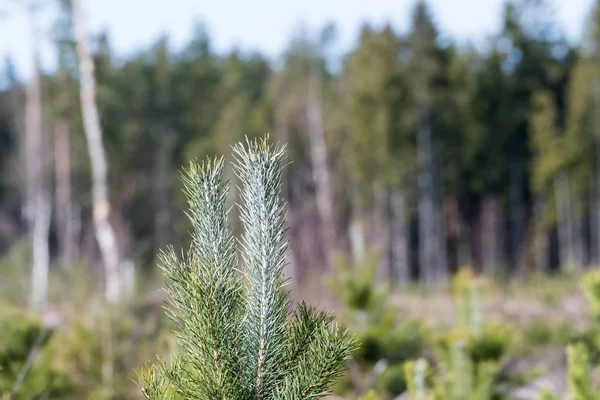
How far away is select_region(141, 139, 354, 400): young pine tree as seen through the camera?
1.30 m

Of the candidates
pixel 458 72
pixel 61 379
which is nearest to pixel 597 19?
pixel 458 72

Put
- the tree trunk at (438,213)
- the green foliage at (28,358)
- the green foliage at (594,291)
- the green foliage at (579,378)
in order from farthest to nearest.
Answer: the tree trunk at (438,213), the green foliage at (594,291), the green foliage at (28,358), the green foliage at (579,378)

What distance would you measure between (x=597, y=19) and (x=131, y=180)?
67.0 ft

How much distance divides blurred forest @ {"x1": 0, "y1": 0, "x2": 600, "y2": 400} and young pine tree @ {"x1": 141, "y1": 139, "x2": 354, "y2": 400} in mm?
14230

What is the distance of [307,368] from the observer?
1.36 m

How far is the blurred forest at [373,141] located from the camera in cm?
2277

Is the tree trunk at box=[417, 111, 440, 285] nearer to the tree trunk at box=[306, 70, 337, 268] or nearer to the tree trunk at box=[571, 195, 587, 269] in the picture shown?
the tree trunk at box=[306, 70, 337, 268]

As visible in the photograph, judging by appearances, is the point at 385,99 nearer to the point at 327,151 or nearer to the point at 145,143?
the point at 327,151

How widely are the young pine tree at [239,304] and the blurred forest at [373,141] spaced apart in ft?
46.7

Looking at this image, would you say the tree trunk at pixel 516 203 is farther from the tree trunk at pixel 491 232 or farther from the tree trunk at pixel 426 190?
the tree trunk at pixel 426 190

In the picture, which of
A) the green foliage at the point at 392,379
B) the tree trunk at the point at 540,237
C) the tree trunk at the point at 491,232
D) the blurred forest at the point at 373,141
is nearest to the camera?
the green foliage at the point at 392,379

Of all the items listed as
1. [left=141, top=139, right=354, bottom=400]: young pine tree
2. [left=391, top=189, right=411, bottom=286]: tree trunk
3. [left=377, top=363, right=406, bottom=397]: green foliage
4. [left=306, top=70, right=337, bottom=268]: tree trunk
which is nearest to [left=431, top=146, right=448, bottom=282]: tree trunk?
[left=391, top=189, right=411, bottom=286]: tree trunk

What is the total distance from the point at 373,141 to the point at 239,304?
71.3 feet

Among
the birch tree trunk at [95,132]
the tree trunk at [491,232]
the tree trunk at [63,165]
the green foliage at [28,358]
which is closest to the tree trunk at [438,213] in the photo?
the tree trunk at [491,232]
